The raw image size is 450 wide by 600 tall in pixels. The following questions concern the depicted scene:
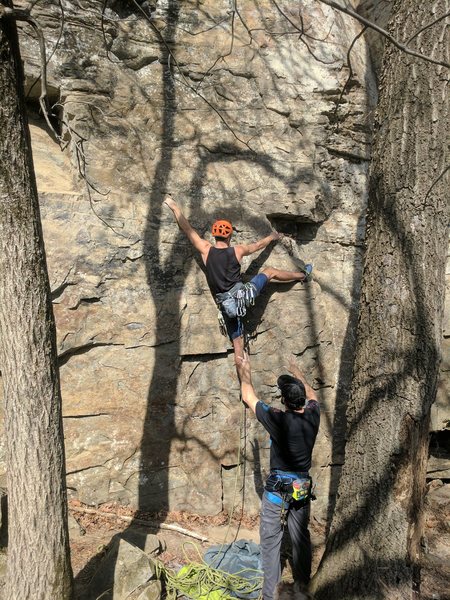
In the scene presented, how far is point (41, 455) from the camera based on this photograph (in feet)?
11.1

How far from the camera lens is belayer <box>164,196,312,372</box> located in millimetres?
5852

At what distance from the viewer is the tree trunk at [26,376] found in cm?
313

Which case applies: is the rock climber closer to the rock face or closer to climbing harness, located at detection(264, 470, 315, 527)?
climbing harness, located at detection(264, 470, 315, 527)

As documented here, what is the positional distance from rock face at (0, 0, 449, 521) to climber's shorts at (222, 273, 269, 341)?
0.17 metres

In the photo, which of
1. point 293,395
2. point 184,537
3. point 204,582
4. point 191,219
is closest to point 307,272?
point 191,219

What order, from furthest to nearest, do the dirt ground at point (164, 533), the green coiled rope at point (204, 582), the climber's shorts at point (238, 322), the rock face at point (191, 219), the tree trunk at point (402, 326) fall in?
the climber's shorts at point (238, 322)
the rock face at point (191, 219)
the dirt ground at point (164, 533)
the green coiled rope at point (204, 582)
the tree trunk at point (402, 326)

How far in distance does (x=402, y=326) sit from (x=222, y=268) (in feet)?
7.88

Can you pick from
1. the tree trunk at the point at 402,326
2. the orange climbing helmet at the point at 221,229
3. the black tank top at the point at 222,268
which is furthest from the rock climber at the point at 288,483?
the orange climbing helmet at the point at 221,229

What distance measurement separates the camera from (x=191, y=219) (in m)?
6.15

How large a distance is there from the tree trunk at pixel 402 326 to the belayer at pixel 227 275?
203cm

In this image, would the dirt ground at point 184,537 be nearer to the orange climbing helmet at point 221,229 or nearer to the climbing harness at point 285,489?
the climbing harness at point 285,489

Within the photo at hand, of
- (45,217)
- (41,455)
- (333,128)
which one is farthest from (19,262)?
(333,128)

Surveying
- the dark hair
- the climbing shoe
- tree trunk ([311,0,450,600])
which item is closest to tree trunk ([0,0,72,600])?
the dark hair

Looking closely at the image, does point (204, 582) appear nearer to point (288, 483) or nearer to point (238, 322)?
point (288, 483)
